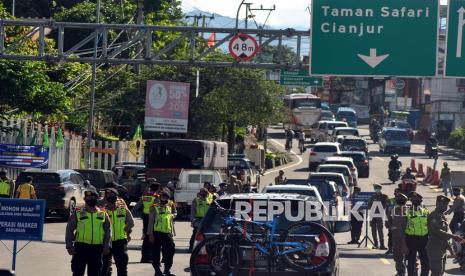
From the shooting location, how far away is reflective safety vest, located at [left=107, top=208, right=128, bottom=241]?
648 inches

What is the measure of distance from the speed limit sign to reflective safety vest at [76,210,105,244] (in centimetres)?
1306

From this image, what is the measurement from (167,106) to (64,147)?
841 cm

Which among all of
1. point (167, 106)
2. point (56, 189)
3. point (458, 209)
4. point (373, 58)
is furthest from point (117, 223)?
point (167, 106)

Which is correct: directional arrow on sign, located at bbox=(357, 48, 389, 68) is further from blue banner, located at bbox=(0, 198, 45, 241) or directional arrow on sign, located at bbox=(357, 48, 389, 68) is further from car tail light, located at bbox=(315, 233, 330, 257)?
car tail light, located at bbox=(315, 233, 330, 257)

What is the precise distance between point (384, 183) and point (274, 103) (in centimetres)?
1088

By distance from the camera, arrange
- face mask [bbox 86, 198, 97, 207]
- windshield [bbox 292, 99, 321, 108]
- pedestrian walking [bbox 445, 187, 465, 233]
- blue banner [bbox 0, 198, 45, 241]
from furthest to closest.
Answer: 1. windshield [bbox 292, 99, 321, 108]
2. pedestrian walking [bbox 445, 187, 465, 233]
3. blue banner [bbox 0, 198, 45, 241]
4. face mask [bbox 86, 198, 97, 207]

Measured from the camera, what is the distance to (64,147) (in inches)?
1785

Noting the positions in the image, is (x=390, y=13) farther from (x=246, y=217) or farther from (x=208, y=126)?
(x=208, y=126)

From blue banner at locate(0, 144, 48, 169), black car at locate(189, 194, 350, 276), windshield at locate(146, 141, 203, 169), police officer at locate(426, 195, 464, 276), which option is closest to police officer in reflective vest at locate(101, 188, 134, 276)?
black car at locate(189, 194, 350, 276)

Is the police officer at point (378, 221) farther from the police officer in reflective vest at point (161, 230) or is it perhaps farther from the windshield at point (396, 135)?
the windshield at point (396, 135)

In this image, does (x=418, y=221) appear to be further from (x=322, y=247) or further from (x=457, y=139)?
(x=457, y=139)

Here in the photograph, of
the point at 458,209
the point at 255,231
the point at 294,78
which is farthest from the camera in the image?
the point at 294,78

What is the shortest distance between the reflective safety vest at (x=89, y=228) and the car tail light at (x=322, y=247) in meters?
3.15

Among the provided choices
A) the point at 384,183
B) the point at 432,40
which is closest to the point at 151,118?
the point at 384,183
